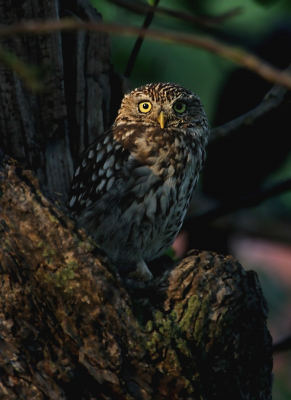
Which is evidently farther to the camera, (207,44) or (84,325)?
(84,325)

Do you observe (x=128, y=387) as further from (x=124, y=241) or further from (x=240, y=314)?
(x=124, y=241)

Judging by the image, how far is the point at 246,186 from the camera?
5.07m

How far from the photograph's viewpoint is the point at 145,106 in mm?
3557

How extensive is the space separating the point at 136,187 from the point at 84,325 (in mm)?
1263

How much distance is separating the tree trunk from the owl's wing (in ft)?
3.33

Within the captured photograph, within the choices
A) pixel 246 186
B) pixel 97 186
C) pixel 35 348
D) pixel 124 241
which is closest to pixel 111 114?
pixel 97 186

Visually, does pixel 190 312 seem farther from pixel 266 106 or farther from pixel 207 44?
pixel 266 106

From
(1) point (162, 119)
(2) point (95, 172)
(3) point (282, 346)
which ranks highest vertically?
(1) point (162, 119)

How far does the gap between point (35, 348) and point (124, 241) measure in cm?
131

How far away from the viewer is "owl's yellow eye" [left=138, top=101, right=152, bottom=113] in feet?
11.6

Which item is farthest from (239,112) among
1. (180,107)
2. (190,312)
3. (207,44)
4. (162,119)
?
(207,44)

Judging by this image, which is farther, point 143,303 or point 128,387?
point 143,303

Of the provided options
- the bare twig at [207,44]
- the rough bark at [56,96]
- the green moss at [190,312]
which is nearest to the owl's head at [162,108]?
the rough bark at [56,96]

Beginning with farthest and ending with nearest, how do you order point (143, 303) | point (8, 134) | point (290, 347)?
point (290, 347) → point (8, 134) → point (143, 303)
